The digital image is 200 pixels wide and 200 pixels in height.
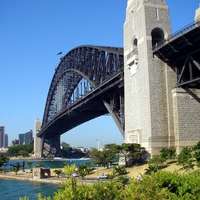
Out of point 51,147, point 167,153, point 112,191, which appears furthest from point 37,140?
point 112,191

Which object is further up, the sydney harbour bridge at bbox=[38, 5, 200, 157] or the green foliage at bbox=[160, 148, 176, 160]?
the sydney harbour bridge at bbox=[38, 5, 200, 157]

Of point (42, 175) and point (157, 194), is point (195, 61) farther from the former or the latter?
point (157, 194)

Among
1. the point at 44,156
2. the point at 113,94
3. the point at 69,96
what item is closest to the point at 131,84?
the point at 113,94

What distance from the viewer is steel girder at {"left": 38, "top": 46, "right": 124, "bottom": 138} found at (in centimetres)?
6312

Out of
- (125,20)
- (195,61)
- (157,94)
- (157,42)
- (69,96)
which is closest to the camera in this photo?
(195,61)

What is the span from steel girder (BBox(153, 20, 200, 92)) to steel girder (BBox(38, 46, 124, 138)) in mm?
12634

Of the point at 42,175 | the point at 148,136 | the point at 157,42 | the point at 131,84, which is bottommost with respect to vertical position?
the point at 42,175

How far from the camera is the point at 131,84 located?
156 feet

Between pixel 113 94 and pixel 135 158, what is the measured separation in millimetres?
21649

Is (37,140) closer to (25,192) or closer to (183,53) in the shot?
(25,192)

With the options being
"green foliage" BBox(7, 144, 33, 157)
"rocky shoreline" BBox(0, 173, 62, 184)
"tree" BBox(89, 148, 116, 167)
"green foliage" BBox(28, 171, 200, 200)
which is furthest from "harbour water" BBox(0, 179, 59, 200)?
"green foliage" BBox(7, 144, 33, 157)

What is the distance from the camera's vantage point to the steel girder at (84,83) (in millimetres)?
63125

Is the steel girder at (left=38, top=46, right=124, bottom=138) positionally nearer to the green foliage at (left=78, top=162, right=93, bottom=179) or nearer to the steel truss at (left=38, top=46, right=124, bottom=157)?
the steel truss at (left=38, top=46, right=124, bottom=157)

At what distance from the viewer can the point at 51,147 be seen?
14900cm
